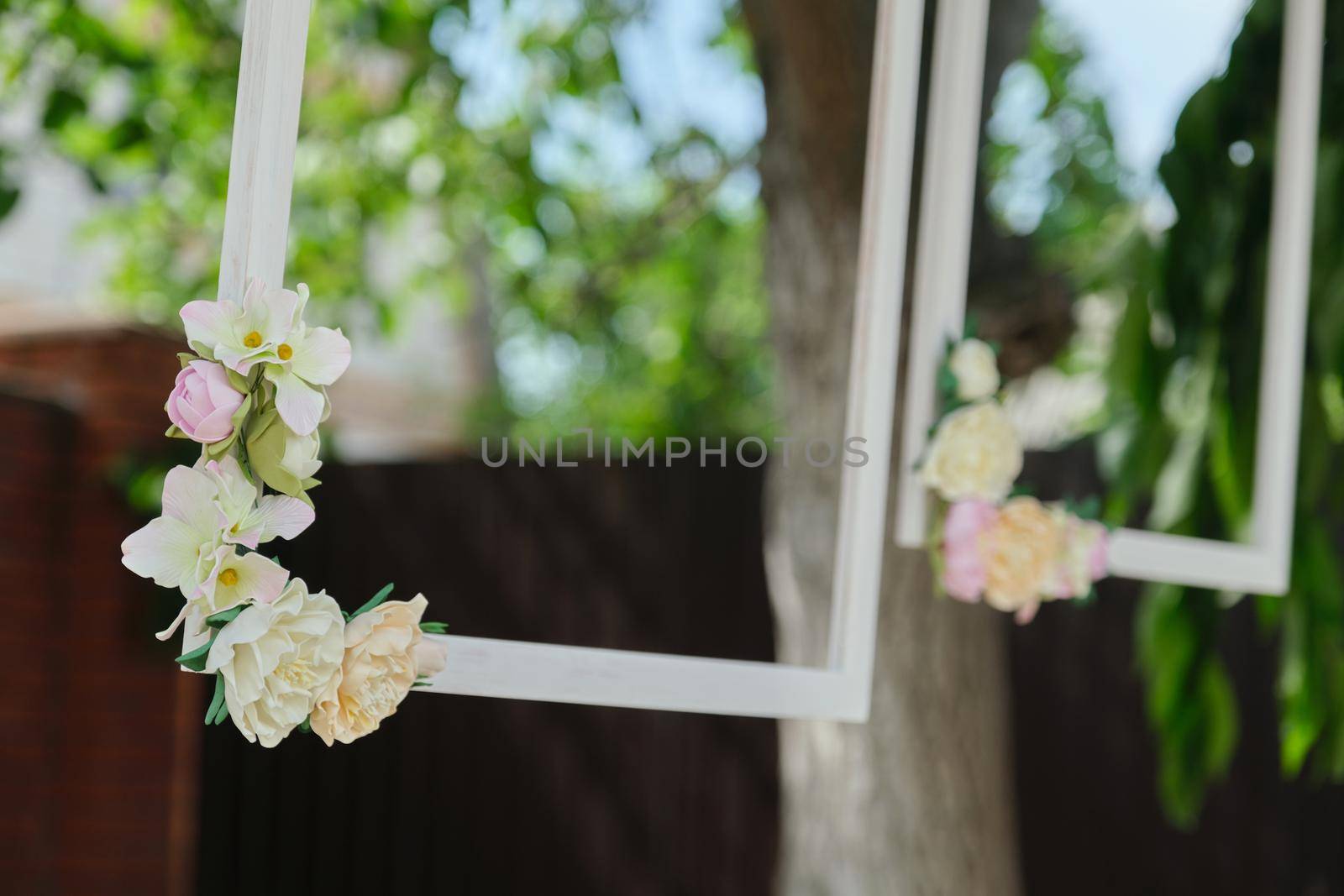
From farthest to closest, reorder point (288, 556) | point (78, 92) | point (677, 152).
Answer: point (288, 556) < point (677, 152) < point (78, 92)

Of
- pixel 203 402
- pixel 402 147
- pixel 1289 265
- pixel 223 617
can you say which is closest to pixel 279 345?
pixel 203 402

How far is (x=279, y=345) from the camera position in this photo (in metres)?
0.72

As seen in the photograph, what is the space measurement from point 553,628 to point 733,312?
6.24 feet

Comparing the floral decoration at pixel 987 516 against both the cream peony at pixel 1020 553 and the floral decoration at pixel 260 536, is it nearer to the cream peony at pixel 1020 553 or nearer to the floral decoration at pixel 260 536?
the cream peony at pixel 1020 553

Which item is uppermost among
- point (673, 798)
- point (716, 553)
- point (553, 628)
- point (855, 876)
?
point (716, 553)

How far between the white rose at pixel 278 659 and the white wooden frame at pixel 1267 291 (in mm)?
515

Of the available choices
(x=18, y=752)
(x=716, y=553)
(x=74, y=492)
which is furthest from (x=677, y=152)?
(x=18, y=752)

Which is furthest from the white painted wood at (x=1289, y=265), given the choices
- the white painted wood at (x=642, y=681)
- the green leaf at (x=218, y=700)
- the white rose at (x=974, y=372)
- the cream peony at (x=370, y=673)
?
the green leaf at (x=218, y=700)

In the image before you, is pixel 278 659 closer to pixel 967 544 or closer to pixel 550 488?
pixel 967 544

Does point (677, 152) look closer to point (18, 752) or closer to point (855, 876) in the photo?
point (855, 876)

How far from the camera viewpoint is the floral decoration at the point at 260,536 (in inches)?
27.4

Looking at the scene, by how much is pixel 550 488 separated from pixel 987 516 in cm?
198

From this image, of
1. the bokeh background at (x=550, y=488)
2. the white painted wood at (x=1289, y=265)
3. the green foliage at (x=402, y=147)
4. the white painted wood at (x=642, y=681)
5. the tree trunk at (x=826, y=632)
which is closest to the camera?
the white painted wood at (x=642, y=681)

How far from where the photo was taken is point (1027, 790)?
2.45 m
